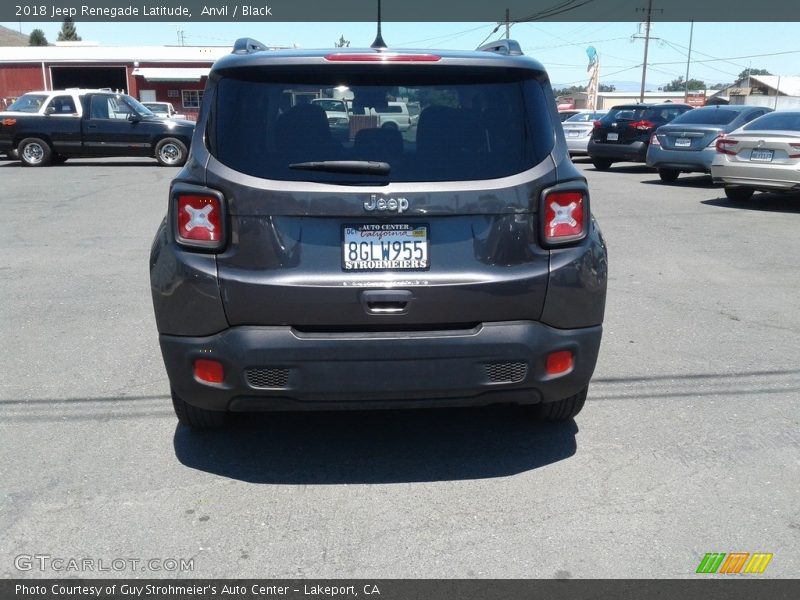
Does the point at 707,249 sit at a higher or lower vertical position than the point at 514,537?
lower

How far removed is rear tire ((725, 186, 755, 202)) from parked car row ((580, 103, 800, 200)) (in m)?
0.02

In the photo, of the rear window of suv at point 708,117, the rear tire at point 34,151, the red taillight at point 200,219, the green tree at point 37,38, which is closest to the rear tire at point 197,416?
the red taillight at point 200,219

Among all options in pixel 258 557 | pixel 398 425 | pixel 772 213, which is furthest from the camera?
pixel 772 213

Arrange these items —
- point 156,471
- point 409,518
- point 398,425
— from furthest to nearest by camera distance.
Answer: point 398,425 < point 156,471 < point 409,518

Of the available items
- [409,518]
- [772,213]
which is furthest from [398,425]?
[772,213]

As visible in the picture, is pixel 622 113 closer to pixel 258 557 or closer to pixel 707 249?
pixel 707 249

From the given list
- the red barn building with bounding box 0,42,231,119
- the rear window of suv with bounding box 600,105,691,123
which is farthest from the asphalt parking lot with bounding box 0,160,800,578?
the red barn building with bounding box 0,42,231,119

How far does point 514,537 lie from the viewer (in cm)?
338

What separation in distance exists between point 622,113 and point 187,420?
1736 cm

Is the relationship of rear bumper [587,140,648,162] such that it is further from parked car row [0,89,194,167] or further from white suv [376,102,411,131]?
white suv [376,102,411,131]

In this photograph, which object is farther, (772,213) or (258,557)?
(772,213)

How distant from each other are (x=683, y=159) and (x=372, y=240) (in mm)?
13904

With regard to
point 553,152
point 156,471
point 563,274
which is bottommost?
point 156,471

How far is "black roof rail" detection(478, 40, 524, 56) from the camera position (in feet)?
13.7
